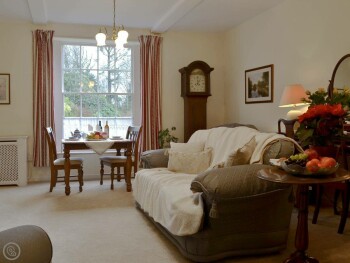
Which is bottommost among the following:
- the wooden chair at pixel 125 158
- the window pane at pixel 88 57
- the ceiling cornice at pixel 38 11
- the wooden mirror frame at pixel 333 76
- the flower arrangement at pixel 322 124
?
the wooden chair at pixel 125 158

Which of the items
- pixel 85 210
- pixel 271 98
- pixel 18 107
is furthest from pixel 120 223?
pixel 18 107

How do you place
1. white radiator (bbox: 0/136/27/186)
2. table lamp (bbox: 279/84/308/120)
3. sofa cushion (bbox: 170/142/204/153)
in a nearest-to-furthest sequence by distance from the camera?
sofa cushion (bbox: 170/142/204/153), table lamp (bbox: 279/84/308/120), white radiator (bbox: 0/136/27/186)

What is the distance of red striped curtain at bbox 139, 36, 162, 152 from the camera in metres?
6.24

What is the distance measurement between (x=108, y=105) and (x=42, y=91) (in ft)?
3.60

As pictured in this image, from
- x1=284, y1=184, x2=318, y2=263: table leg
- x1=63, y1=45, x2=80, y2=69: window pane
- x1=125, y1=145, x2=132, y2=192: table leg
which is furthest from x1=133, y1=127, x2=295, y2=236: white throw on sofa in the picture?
x1=63, y1=45, x2=80, y2=69: window pane

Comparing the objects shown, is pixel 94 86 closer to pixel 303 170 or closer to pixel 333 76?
pixel 333 76

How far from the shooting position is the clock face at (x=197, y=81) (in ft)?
20.5

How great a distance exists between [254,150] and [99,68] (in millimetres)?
3859

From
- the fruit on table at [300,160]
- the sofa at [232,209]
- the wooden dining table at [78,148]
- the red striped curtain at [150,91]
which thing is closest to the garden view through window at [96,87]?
the red striped curtain at [150,91]

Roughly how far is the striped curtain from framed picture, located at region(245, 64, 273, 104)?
310 centimetres

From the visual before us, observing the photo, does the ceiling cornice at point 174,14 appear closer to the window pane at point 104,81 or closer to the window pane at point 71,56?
the window pane at point 104,81

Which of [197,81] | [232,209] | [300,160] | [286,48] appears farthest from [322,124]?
[197,81]

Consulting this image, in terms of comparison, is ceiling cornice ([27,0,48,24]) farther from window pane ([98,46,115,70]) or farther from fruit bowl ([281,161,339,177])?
fruit bowl ([281,161,339,177])

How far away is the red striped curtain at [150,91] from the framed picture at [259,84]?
152 cm
